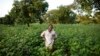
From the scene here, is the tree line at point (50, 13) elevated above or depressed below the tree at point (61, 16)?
above

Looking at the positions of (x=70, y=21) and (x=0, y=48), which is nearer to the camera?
(x=0, y=48)

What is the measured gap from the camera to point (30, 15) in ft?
129

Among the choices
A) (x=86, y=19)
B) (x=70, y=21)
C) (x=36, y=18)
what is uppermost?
(x=86, y=19)

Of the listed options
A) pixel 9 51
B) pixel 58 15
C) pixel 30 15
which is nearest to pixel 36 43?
pixel 9 51

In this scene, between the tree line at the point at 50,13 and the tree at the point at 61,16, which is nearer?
the tree line at the point at 50,13

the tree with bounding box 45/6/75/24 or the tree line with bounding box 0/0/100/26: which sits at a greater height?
the tree line with bounding box 0/0/100/26

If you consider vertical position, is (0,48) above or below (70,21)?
above

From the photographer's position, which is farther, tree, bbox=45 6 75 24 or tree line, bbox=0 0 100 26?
tree, bbox=45 6 75 24

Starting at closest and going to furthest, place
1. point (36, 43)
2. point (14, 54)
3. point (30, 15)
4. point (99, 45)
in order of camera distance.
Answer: point (14, 54) → point (99, 45) → point (36, 43) → point (30, 15)

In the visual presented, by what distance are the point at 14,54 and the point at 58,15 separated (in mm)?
61634

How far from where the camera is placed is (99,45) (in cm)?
1177

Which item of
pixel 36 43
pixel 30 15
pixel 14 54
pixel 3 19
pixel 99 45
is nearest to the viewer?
pixel 14 54

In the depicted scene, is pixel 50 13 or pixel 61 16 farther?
pixel 50 13

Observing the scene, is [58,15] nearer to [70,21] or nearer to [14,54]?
[70,21]
